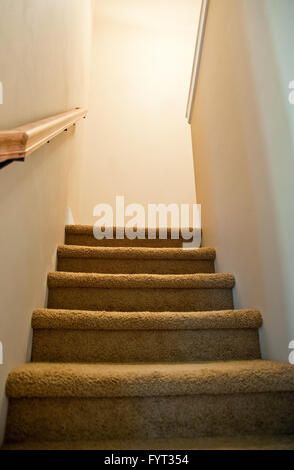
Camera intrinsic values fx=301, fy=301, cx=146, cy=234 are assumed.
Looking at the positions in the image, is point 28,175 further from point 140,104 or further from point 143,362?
point 140,104

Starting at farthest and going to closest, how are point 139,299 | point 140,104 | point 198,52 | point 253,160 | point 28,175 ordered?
point 140,104 → point 198,52 → point 139,299 → point 253,160 → point 28,175

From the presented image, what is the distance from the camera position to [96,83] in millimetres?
3562

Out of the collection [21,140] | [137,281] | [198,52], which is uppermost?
[198,52]

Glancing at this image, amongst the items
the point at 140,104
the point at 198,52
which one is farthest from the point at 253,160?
the point at 140,104

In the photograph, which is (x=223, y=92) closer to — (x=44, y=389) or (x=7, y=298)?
(x=7, y=298)

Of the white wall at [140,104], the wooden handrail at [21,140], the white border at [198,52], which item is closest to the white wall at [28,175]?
the wooden handrail at [21,140]

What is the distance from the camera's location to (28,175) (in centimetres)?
115

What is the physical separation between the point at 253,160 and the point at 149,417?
43.1 inches

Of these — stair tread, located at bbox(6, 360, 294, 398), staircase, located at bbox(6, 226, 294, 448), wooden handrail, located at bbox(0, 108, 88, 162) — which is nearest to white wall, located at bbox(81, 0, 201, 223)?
staircase, located at bbox(6, 226, 294, 448)

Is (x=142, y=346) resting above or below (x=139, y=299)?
below

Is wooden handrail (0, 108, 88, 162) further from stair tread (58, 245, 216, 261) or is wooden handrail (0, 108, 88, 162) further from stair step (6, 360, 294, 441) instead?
stair tread (58, 245, 216, 261)

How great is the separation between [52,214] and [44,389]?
0.91 metres

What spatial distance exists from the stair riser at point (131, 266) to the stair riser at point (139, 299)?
263mm

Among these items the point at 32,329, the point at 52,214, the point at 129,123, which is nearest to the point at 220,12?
the point at 52,214
